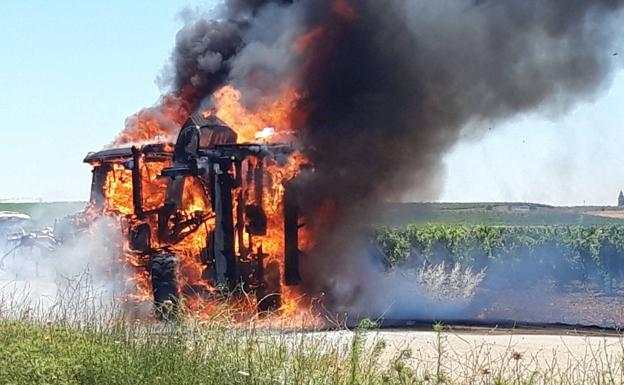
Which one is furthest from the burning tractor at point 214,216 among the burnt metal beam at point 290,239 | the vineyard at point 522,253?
the vineyard at point 522,253

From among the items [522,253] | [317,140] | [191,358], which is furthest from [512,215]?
[191,358]

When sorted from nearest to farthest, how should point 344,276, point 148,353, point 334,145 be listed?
point 148,353, point 334,145, point 344,276

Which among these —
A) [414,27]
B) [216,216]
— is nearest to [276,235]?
[216,216]

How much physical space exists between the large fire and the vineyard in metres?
7.95

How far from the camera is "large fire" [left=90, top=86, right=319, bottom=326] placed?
22516mm

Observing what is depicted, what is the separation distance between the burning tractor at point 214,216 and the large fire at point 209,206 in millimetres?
29

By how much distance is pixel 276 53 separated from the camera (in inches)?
1003

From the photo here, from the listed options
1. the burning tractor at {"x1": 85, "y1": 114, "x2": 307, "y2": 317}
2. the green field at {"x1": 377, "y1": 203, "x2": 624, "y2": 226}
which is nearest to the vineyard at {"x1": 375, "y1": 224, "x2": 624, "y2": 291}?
the green field at {"x1": 377, "y1": 203, "x2": 624, "y2": 226}

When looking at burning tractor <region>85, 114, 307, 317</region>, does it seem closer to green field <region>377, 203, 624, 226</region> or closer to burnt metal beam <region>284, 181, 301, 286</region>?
burnt metal beam <region>284, 181, 301, 286</region>

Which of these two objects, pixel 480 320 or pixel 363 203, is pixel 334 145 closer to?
pixel 363 203

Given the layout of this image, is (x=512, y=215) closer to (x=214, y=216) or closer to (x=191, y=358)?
(x=214, y=216)

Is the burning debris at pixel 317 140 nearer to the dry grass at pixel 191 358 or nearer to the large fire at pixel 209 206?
the large fire at pixel 209 206

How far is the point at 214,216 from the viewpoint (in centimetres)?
2245

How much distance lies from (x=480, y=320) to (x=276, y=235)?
6128 millimetres
